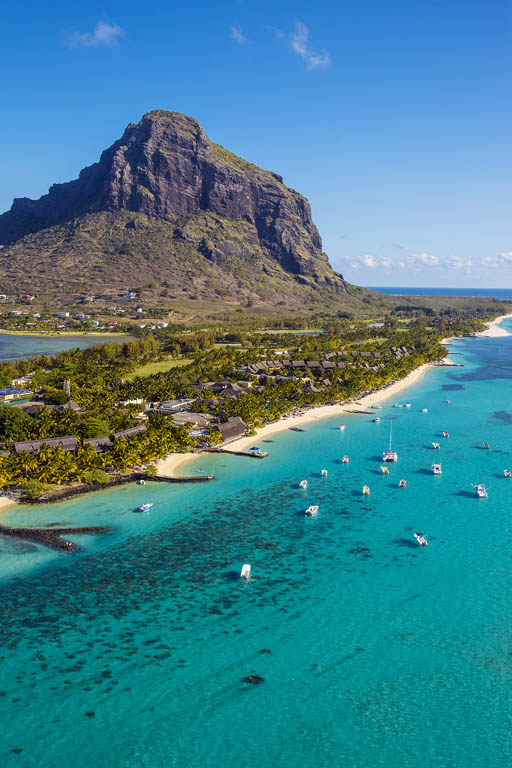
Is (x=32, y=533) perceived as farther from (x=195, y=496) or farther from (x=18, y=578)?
(x=195, y=496)

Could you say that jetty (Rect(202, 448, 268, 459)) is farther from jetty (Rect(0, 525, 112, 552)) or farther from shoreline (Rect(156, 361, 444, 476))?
jetty (Rect(0, 525, 112, 552))

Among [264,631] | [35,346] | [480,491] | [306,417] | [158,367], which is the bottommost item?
[264,631]

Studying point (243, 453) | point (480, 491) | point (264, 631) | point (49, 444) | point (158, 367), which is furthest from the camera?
point (158, 367)

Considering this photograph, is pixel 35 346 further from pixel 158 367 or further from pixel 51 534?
pixel 51 534

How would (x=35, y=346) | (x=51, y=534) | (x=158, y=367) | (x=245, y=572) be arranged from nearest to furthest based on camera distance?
(x=245, y=572)
(x=51, y=534)
(x=158, y=367)
(x=35, y=346)

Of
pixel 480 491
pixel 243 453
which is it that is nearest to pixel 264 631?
pixel 480 491

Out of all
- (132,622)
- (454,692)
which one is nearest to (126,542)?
(132,622)

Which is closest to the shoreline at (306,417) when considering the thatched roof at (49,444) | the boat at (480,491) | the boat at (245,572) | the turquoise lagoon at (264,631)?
the turquoise lagoon at (264,631)
